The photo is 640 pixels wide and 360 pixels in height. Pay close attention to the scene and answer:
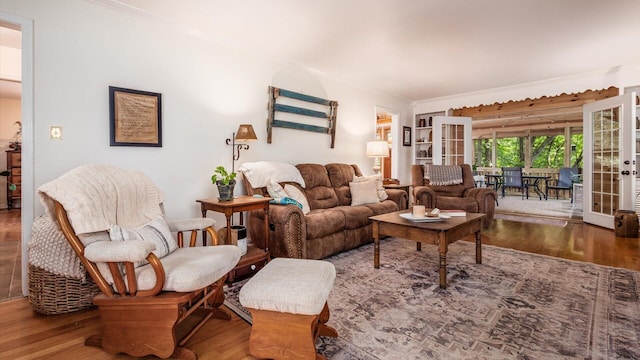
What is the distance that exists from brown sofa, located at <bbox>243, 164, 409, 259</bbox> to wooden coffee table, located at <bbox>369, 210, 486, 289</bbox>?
1.59 ft

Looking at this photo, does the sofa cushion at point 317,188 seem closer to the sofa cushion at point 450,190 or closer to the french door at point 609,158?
the sofa cushion at point 450,190

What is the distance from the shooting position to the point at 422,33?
3238mm

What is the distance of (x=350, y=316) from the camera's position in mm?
1997

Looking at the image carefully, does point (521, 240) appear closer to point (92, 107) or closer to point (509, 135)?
point (92, 107)

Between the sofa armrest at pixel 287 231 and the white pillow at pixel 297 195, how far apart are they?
363 mm

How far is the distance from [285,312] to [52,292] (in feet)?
5.56

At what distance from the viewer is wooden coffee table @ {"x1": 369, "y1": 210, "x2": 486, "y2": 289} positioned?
246 centimetres

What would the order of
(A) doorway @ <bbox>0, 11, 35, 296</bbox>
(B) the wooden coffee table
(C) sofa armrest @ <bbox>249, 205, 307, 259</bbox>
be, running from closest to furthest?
(A) doorway @ <bbox>0, 11, 35, 296</bbox>, (B) the wooden coffee table, (C) sofa armrest @ <bbox>249, 205, 307, 259</bbox>

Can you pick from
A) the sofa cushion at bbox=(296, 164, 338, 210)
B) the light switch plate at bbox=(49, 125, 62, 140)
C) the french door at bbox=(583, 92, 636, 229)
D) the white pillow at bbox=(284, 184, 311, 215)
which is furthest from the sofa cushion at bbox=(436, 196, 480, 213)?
the light switch plate at bbox=(49, 125, 62, 140)

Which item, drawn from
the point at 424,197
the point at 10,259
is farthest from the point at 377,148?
the point at 10,259

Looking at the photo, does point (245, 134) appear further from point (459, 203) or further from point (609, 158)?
point (609, 158)

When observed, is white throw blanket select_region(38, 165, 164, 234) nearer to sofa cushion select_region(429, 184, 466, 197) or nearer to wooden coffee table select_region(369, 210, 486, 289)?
wooden coffee table select_region(369, 210, 486, 289)

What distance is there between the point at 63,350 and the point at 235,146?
2302mm

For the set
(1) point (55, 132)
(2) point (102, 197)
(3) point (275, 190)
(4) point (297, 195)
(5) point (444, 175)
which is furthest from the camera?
(5) point (444, 175)
